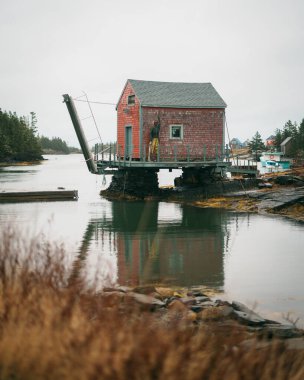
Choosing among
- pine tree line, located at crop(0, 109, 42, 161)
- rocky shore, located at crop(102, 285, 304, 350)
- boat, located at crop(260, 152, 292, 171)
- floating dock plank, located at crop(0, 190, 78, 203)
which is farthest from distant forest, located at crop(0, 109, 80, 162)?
rocky shore, located at crop(102, 285, 304, 350)

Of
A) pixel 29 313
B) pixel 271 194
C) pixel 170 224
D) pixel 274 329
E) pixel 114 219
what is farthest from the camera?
pixel 271 194

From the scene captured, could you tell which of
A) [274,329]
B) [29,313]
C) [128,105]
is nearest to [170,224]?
[128,105]

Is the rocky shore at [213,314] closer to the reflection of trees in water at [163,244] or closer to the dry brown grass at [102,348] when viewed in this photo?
the dry brown grass at [102,348]

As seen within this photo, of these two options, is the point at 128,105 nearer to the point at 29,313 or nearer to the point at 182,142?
the point at 182,142

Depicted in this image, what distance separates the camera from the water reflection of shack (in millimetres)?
14711

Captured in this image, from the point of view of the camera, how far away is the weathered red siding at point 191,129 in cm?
3341

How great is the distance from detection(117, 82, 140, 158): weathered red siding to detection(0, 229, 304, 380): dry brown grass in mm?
28292

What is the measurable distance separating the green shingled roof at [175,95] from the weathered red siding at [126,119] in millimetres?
634

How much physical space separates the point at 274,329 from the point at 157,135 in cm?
2447

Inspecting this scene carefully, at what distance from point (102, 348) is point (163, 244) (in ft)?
49.5

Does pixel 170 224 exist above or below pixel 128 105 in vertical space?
below

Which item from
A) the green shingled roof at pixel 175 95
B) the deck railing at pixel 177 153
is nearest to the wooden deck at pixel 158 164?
the deck railing at pixel 177 153

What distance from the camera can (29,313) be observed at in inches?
220

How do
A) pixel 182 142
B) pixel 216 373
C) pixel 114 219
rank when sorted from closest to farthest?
1. pixel 216 373
2. pixel 114 219
3. pixel 182 142
